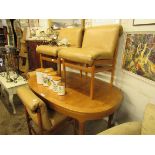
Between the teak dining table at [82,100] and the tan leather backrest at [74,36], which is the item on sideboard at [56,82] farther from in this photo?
the tan leather backrest at [74,36]

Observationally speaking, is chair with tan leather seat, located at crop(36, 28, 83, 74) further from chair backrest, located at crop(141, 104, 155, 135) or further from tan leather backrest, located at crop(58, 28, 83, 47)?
chair backrest, located at crop(141, 104, 155, 135)

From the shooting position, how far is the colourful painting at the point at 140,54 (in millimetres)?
1151

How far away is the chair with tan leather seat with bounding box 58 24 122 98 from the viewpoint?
1156 mm

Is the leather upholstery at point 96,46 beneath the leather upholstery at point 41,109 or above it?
above

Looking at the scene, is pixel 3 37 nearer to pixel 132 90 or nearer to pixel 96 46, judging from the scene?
pixel 96 46

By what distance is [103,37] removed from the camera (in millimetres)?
1437

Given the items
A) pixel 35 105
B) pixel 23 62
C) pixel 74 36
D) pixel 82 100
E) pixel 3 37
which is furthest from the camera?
pixel 3 37

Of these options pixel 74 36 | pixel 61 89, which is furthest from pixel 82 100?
pixel 74 36

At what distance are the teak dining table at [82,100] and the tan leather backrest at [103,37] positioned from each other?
1.36ft

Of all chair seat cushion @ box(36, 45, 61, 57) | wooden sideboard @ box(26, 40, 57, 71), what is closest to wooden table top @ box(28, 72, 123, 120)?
chair seat cushion @ box(36, 45, 61, 57)

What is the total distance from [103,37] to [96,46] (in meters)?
0.12

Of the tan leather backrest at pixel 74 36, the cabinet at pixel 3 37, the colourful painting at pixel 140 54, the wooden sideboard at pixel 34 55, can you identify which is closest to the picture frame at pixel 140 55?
the colourful painting at pixel 140 54
